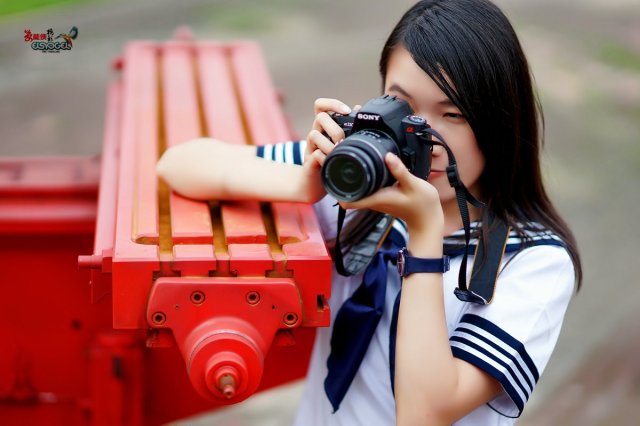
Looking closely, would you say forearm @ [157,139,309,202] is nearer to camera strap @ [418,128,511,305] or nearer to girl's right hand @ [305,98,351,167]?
girl's right hand @ [305,98,351,167]

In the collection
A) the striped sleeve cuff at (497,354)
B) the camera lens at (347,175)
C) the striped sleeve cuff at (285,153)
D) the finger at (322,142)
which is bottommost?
the striped sleeve cuff at (497,354)

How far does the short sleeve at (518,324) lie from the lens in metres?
1.54

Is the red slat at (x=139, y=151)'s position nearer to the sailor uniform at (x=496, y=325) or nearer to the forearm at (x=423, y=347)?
the sailor uniform at (x=496, y=325)

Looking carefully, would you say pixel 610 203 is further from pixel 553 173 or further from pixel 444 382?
pixel 444 382

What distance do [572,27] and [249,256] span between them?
5.68 meters

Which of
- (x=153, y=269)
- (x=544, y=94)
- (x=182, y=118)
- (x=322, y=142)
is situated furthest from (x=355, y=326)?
(x=544, y=94)

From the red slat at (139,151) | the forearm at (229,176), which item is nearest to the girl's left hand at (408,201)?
the forearm at (229,176)

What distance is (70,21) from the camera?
5707 mm

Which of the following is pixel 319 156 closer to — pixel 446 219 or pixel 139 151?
pixel 446 219

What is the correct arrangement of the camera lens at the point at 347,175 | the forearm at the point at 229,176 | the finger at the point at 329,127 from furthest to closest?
the forearm at the point at 229,176 → the finger at the point at 329,127 → the camera lens at the point at 347,175

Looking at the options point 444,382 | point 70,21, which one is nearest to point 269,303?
point 444,382

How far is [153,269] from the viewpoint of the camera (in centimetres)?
142

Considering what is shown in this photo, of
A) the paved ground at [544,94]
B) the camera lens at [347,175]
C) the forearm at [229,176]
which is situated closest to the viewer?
the camera lens at [347,175]

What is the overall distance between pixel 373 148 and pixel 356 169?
41mm
